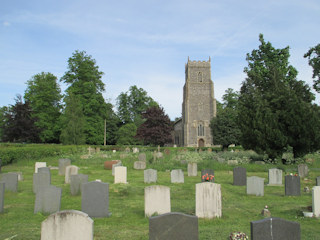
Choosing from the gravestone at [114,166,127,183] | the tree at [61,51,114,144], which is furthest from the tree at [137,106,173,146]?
the gravestone at [114,166,127,183]

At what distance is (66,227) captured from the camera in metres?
3.93

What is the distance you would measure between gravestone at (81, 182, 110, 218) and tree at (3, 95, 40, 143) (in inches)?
1076

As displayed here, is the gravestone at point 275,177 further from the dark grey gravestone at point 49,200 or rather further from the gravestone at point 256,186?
the dark grey gravestone at point 49,200

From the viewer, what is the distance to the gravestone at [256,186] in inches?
365

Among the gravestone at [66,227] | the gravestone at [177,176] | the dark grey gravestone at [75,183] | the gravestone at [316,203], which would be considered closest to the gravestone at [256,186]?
the gravestone at [316,203]

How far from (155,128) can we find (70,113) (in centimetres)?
1052

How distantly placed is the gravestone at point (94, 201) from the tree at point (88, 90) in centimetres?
2993

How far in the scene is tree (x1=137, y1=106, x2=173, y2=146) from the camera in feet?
114

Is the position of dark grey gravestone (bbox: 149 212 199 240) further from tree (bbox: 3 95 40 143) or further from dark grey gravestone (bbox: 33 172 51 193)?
tree (bbox: 3 95 40 143)

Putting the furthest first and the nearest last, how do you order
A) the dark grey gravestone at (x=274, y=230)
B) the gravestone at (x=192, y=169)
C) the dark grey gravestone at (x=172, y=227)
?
1. the gravestone at (x=192, y=169)
2. the dark grey gravestone at (x=172, y=227)
3. the dark grey gravestone at (x=274, y=230)

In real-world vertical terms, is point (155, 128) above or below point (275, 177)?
above

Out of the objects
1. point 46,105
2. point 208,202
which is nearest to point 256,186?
point 208,202

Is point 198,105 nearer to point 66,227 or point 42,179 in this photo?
point 42,179

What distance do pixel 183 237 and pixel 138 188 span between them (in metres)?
6.07
